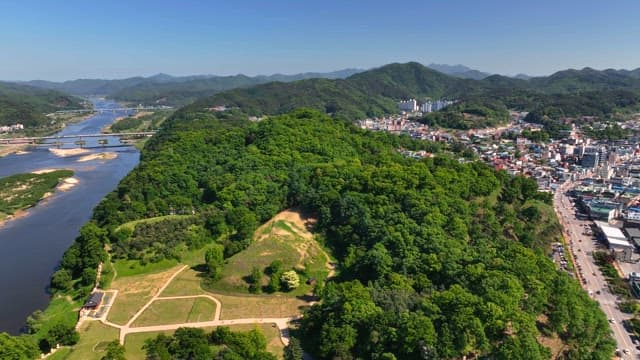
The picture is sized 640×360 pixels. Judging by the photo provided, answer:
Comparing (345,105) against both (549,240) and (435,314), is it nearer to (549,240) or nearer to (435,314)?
(549,240)

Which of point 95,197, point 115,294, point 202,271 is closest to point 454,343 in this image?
point 202,271

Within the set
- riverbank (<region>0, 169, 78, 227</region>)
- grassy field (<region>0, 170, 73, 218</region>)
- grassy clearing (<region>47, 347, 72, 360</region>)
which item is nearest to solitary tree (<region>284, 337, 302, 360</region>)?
grassy clearing (<region>47, 347, 72, 360</region>)

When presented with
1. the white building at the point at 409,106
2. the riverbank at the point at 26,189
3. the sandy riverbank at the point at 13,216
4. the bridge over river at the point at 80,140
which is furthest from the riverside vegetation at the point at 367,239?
the white building at the point at 409,106

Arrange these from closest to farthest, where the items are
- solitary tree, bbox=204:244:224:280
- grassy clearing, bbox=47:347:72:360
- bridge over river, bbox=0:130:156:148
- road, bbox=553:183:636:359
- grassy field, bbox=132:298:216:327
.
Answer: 1. grassy clearing, bbox=47:347:72:360
2. road, bbox=553:183:636:359
3. grassy field, bbox=132:298:216:327
4. solitary tree, bbox=204:244:224:280
5. bridge over river, bbox=0:130:156:148

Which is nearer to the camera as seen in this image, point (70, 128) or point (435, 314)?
point (435, 314)

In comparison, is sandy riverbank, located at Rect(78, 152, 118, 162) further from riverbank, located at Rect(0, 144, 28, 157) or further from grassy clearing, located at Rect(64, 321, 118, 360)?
grassy clearing, located at Rect(64, 321, 118, 360)

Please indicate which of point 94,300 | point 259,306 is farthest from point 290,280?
point 94,300
